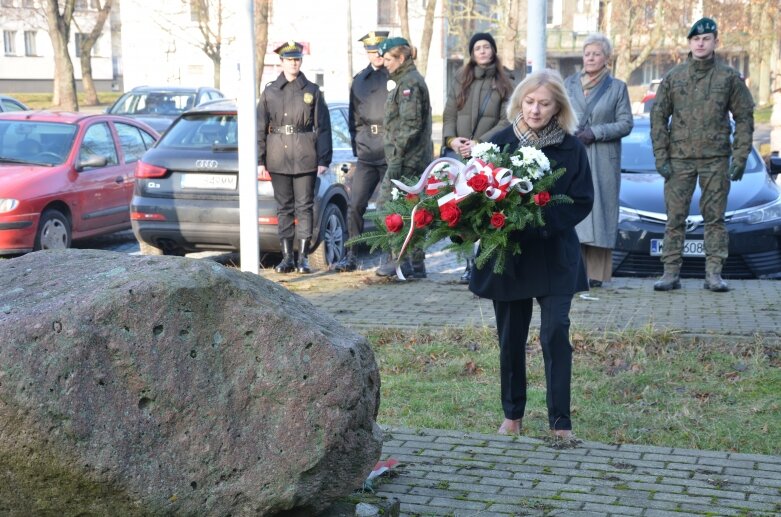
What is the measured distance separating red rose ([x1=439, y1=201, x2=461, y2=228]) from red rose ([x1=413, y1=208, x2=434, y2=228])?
0.07m

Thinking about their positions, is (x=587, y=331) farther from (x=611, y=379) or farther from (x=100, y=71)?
(x=100, y=71)

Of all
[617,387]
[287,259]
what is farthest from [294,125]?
[617,387]

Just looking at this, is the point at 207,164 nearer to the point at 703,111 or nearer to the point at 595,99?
the point at 595,99

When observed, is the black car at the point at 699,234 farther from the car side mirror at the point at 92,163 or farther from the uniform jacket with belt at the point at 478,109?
the car side mirror at the point at 92,163

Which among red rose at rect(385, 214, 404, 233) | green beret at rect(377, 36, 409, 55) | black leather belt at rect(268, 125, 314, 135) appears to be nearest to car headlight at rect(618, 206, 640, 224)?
green beret at rect(377, 36, 409, 55)

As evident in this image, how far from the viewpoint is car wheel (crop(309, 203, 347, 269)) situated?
38.5 ft

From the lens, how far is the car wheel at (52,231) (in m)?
12.1

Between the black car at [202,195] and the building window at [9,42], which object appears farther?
the building window at [9,42]

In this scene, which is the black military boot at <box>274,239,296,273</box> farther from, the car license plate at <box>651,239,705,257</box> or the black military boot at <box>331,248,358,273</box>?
the car license plate at <box>651,239,705,257</box>

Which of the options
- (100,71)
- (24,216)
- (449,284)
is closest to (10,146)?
(24,216)

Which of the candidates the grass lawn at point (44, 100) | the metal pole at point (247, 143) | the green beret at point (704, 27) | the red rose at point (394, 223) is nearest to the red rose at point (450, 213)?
the red rose at point (394, 223)

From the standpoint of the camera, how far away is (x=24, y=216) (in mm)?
11820

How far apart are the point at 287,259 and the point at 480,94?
2850 mm

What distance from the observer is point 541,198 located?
5.09 meters
